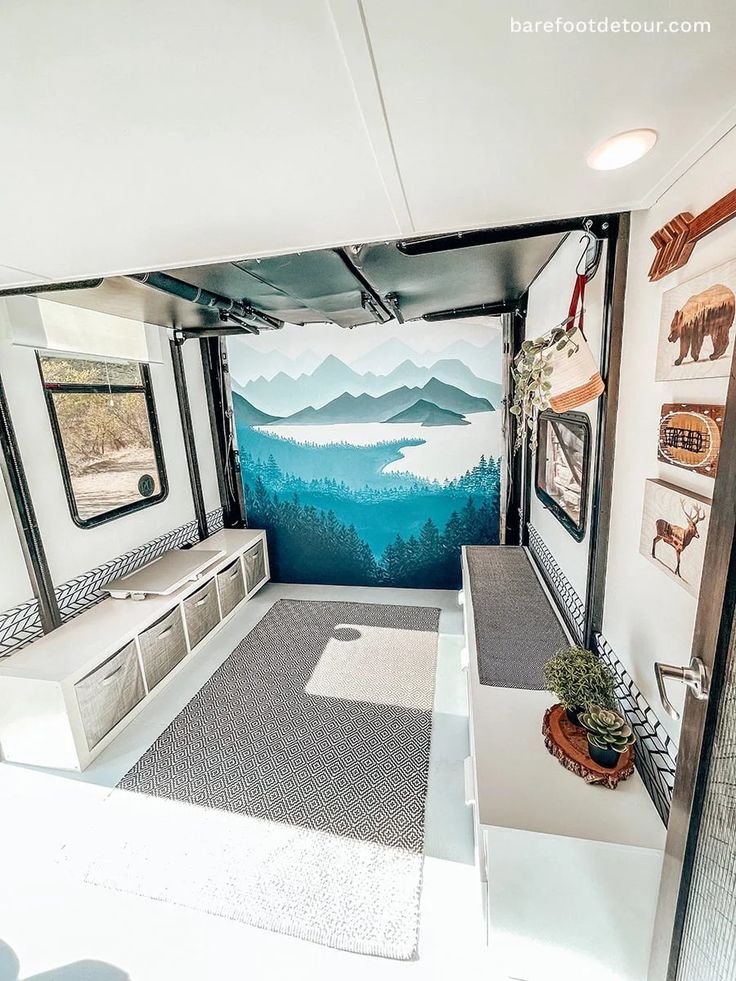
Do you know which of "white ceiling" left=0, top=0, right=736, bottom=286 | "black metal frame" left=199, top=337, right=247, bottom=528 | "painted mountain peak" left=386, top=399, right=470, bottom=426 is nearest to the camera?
"white ceiling" left=0, top=0, right=736, bottom=286

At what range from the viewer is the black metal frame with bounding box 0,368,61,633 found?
2.18 m

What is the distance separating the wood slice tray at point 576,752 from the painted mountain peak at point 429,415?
261 cm

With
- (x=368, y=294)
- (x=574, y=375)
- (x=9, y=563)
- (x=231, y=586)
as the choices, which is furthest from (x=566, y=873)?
(x=231, y=586)

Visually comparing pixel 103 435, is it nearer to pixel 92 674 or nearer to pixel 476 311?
pixel 92 674

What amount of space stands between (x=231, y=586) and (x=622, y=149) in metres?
3.55

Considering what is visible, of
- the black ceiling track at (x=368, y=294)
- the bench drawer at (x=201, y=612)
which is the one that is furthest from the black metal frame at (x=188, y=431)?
the black ceiling track at (x=368, y=294)

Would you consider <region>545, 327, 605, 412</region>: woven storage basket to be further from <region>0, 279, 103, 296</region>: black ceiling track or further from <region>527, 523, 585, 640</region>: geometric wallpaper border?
<region>0, 279, 103, 296</region>: black ceiling track

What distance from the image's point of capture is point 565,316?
6.55 feet

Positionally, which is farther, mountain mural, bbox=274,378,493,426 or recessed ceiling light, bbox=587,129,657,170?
mountain mural, bbox=274,378,493,426

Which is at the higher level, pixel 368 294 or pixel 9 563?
pixel 368 294

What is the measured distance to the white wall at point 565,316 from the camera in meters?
1.63

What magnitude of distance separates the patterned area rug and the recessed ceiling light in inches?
97.6

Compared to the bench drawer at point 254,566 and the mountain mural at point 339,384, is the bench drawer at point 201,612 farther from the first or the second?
the mountain mural at point 339,384

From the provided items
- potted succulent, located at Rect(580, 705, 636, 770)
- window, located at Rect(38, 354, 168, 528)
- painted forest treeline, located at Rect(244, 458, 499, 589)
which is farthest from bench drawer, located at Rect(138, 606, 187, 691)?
potted succulent, located at Rect(580, 705, 636, 770)
